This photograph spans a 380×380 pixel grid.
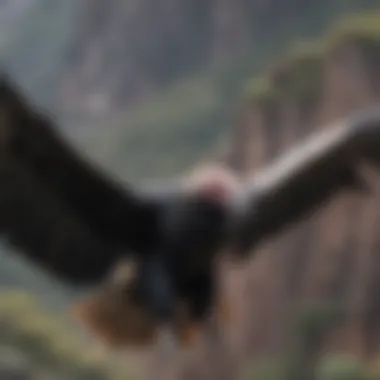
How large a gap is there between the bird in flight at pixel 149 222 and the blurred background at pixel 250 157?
191cm

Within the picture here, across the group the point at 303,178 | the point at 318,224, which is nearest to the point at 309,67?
the point at 318,224

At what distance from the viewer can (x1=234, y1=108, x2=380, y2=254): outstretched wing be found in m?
1.73

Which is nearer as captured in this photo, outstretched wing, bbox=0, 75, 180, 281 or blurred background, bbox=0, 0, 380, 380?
outstretched wing, bbox=0, 75, 180, 281

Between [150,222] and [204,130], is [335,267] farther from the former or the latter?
[150,222]

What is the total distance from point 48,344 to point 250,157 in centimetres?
113

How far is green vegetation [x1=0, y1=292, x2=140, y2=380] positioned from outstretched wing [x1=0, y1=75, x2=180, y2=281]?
2.33 metres

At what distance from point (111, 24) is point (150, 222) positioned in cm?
495

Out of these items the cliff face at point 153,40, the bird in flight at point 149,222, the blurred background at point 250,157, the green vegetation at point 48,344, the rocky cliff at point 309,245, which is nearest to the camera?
the bird in flight at point 149,222

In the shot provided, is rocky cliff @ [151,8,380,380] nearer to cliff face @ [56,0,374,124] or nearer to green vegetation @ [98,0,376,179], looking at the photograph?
green vegetation @ [98,0,376,179]

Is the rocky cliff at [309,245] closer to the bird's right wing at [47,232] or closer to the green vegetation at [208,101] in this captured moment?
the green vegetation at [208,101]

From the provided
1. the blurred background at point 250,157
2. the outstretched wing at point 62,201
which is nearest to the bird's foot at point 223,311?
the outstretched wing at point 62,201

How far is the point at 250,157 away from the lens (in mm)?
4770

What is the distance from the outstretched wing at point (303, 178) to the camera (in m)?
1.73

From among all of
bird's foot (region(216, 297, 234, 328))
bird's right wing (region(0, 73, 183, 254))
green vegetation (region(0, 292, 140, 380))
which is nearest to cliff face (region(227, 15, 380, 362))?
green vegetation (region(0, 292, 140, 380))
